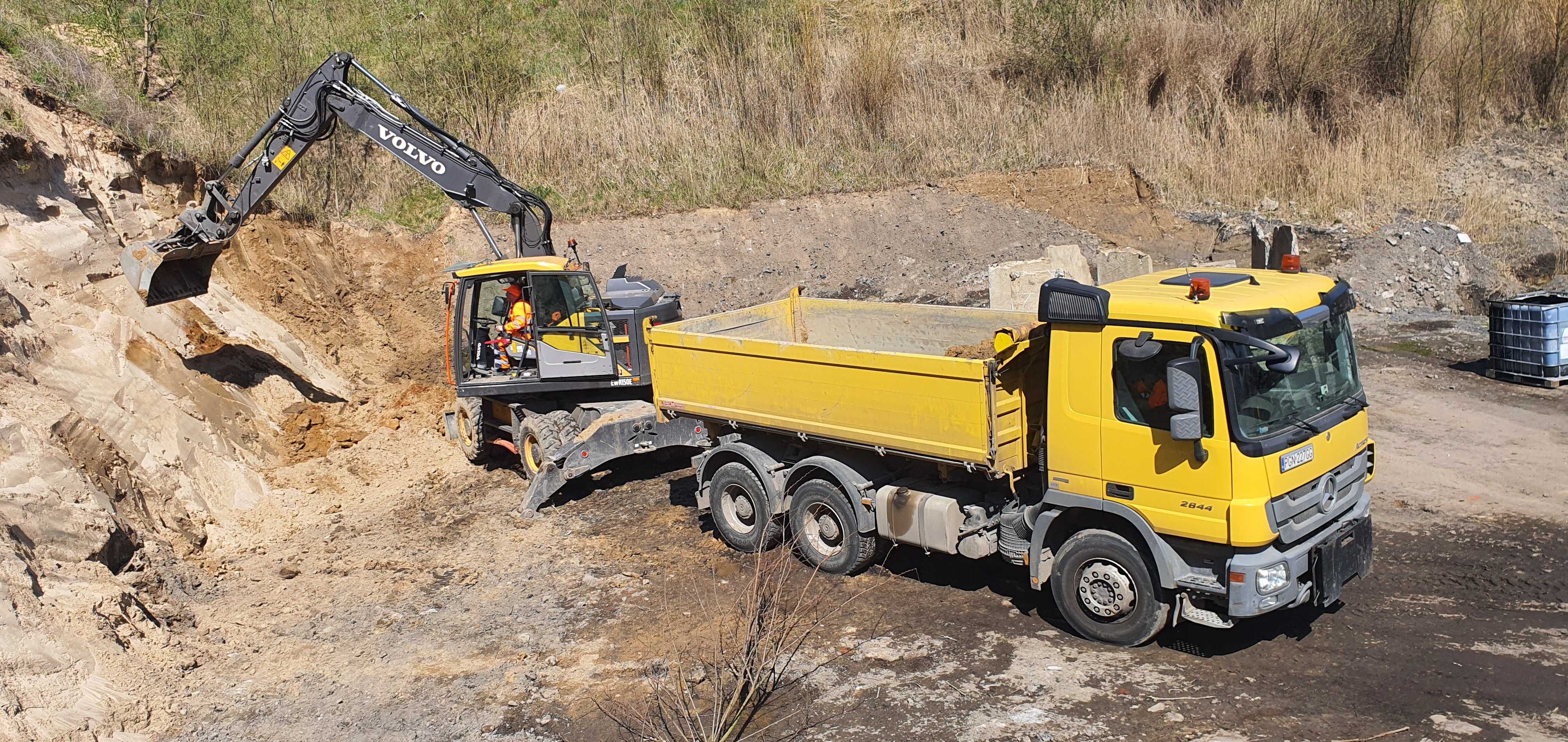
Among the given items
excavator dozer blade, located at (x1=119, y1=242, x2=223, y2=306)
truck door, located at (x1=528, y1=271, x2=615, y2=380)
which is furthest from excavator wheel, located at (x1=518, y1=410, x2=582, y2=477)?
excavator dozer blade, located at (x1=119, y1=242, x2=223, y2=306)

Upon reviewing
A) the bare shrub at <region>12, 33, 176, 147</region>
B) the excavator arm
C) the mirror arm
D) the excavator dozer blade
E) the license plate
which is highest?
the bare shrub at <region>12, 33, 176, 147</region>

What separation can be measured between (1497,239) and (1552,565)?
1087 centimetres

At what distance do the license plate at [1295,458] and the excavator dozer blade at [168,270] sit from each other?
11.2 meters

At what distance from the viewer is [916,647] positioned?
7004 mm

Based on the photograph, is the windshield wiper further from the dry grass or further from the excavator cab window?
the dry grass

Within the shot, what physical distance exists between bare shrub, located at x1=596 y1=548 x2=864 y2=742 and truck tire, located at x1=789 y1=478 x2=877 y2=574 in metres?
0.31

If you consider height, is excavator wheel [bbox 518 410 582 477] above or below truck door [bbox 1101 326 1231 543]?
below

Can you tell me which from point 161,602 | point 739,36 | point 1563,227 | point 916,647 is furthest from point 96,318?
point 1563,227

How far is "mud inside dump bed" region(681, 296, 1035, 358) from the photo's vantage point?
8.50m

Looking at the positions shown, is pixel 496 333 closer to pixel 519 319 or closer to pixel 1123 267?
pixel 519 319

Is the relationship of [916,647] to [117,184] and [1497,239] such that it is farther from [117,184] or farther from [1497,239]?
[1497,239]

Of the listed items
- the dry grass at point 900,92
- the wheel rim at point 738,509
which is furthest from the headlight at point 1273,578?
the dry grass at point 900,92

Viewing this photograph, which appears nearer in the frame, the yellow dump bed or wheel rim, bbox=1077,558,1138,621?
wheel rim, bbox=1077,558,1138,621

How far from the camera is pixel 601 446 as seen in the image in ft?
32.8
